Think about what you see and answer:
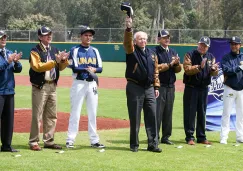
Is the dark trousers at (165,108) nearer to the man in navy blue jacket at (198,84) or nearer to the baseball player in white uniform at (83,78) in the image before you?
the man in navy blue jacket at (198,84)

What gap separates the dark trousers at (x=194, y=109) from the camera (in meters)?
10.3

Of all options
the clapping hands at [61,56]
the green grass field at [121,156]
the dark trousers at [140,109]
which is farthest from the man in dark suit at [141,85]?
the clapping hands at [61,56]

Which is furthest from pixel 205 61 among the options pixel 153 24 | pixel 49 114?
pixel 153 24

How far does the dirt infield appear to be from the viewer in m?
12.0

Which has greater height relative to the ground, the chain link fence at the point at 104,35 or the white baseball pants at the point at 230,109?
the chain link fence at the point at 104,35

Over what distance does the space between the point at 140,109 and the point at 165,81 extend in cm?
119

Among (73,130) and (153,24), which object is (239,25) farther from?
(73,130)

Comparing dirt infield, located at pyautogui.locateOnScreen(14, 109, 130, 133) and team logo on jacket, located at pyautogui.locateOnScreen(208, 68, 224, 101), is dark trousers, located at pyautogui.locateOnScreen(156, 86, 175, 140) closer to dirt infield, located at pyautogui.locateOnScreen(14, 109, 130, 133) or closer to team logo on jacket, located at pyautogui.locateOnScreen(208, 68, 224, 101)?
team logo on jacket, located at pyautogui.locateOnScreen(208, 68, 224, 101)

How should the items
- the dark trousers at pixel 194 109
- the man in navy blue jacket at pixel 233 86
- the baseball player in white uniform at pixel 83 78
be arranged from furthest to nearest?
the man in navy blue jacket at pixel 233 86
the dark trousers at pixel 194 109
the baseball player in white uniform at pixel 83 78

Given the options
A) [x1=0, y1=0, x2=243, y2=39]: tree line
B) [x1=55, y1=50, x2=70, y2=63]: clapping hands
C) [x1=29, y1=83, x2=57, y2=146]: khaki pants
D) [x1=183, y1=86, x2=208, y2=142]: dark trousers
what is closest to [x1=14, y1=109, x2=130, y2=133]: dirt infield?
[x1=29, y1=83, x2=57, y2=146]: khaki pants

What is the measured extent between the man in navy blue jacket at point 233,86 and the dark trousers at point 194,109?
1.57 feet

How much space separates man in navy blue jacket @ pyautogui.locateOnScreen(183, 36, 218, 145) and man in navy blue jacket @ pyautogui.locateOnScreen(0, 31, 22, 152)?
3435 mm

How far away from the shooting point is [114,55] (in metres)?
44.5

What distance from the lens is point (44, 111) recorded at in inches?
368
